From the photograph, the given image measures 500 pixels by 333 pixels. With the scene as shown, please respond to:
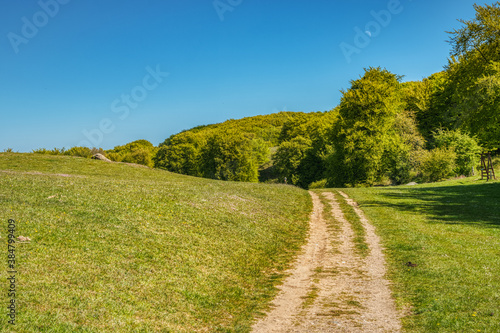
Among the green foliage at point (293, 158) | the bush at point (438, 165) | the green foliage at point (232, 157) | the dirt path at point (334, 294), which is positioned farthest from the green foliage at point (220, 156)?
the dirt path at point (334, 294)

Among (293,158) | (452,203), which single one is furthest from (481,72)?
(293,158)

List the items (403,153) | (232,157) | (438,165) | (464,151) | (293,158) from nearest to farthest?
(438,165) < (464,151) < (403,153) < (293,158) < (232,157)

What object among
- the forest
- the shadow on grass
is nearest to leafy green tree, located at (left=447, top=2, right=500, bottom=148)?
the forest

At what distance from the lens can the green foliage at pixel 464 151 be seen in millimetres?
67500

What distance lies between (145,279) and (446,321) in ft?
36.9

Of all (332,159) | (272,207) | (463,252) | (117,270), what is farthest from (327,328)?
(332,159)

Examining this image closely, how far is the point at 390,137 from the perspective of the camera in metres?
66.3

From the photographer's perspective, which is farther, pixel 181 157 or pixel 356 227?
pixel 181 157

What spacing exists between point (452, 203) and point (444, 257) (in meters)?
21.5

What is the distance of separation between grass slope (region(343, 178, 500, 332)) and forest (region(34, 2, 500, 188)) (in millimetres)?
15455

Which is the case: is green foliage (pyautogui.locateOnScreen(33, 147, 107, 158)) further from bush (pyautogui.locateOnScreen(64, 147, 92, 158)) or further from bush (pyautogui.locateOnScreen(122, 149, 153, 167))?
bush (pyautogui.locateOnScreen(122, 149, 153, 167))

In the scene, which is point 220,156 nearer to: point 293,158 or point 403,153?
point 293,158

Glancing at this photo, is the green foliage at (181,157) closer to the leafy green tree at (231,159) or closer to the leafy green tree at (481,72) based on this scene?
the leafy green tree at (231,159)

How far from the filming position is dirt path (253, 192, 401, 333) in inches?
473
